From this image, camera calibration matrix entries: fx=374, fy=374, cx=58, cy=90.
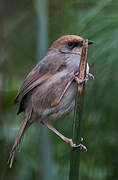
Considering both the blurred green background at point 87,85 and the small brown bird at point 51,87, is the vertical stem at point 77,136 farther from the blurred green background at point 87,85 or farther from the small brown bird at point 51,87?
the blurred green background at point 87,85

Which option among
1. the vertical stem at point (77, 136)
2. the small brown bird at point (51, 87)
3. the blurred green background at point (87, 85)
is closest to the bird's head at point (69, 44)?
the small brown bird at point (51, 87)

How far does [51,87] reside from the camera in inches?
111

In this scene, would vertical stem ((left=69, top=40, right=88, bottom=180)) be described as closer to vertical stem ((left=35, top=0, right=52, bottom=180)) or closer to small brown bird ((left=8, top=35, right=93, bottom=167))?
small brown bird ((left=8, top=35, right=93, bottom=167))

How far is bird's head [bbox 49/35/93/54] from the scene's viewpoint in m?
2.93

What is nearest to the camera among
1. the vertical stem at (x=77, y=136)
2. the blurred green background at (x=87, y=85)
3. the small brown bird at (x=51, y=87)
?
the vertical stem at (x=77, y=136)

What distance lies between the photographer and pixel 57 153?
344 cm

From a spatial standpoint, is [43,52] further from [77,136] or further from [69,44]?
[77,136]

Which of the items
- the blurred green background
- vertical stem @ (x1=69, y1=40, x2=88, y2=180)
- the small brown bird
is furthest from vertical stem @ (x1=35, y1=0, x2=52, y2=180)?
vertical stem @ (x1=69, y1=40, x2=88, y2=180)

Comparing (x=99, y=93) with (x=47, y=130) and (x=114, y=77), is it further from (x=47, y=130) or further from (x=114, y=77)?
(x=47, y=130)

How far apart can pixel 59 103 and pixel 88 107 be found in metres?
0.38

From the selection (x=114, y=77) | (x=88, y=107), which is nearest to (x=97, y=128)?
(x=88, y=107)

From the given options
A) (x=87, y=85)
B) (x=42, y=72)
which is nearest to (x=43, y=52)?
(x=42, y=72)

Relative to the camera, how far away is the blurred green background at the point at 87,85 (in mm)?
2891

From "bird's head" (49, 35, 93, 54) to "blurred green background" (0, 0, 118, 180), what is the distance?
112 mm
